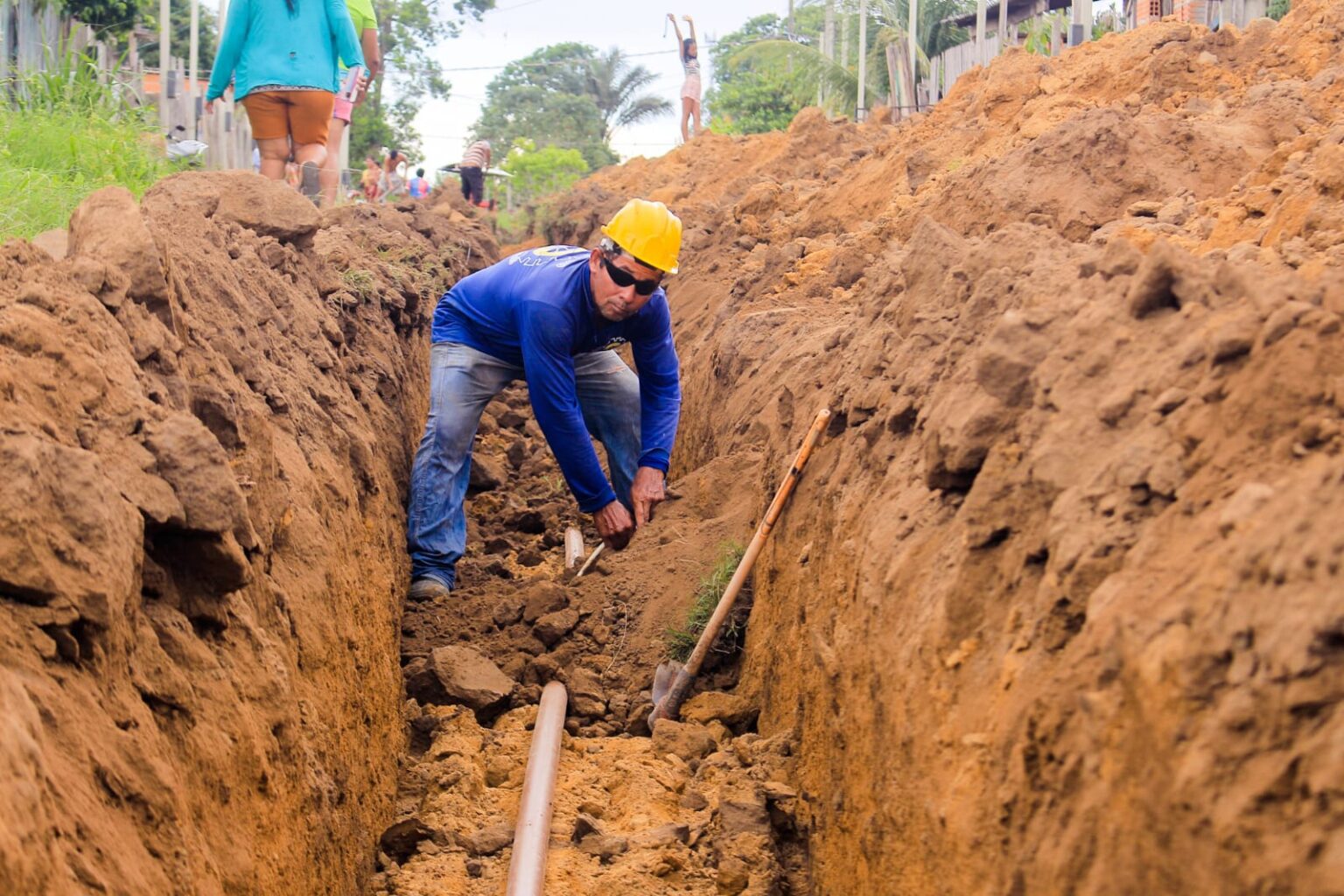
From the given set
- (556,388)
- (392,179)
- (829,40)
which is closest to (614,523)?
(556,388)

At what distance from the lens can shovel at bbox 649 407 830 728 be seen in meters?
4.98

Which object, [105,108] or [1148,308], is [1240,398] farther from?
[105,108]

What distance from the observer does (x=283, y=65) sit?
884 cm

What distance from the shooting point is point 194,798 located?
2.88m

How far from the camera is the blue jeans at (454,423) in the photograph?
21.8 ft

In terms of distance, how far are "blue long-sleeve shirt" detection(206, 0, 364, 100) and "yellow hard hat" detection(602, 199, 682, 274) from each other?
3884 millimetres

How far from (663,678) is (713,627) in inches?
13.9

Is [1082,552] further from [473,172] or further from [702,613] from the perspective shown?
[473,172]

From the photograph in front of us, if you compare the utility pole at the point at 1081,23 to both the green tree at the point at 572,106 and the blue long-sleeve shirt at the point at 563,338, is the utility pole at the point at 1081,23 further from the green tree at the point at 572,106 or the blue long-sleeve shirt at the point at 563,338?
the green tree at the point at 572,106

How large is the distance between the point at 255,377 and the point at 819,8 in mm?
28582

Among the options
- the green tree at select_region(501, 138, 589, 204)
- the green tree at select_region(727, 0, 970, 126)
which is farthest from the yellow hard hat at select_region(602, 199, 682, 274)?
the green tree at select_region(501, 138, 589, 204)

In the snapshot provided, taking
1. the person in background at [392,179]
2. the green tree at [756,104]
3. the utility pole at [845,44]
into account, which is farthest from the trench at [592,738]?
the green tree at [756,104]

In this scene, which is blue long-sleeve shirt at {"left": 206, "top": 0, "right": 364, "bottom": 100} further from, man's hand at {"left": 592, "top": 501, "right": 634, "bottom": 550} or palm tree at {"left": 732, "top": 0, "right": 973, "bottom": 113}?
palm tree at {"left": 732, "top": 0, "right": 973, "bottom": 113}

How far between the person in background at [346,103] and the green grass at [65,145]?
3.93 ft
